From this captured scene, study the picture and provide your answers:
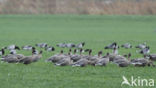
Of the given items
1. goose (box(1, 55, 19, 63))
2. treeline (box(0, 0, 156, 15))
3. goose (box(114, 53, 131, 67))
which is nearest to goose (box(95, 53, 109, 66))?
goose (box(114, 53, 131, 67))

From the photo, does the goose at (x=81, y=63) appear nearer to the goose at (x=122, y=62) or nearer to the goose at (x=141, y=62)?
the goose at (x=122, y=62)

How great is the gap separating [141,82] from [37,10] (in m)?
57.7

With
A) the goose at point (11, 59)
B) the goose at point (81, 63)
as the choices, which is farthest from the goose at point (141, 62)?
the goose at point (11, 59)

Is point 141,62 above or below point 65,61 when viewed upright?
below

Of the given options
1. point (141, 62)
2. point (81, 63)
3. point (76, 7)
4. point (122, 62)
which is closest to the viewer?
point (81, 63)

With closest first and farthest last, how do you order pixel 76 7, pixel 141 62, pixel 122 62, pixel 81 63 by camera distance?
pixel 81 63 → pixel 122 62 → pixel 141 62 → pixel 76 7

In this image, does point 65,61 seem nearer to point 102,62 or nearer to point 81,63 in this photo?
point 81,63

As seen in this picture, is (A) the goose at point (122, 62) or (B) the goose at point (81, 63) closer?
(B) the goose at point (81, 63)

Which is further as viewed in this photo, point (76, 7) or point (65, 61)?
point (76, 7)

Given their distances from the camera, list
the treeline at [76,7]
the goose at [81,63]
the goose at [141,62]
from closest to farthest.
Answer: the goose at [81,63] < the goose at [141,62] < the treeline at [76,7]

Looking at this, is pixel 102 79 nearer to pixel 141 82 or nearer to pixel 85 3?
pixel 141 82

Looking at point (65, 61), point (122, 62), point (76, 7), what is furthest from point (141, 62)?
point (76, 7)

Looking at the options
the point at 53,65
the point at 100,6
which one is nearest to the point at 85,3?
the point at 100,6

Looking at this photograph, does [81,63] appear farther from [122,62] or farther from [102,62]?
[122,62]
